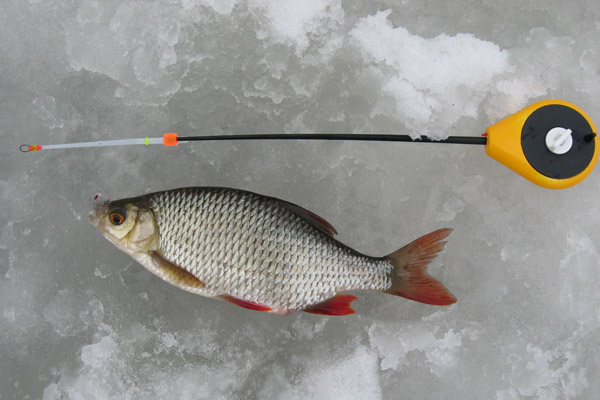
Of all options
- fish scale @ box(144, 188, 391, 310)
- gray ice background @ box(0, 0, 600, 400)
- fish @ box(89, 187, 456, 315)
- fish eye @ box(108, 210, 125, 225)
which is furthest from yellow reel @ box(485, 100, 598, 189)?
fish eye @ box(108, 210, 125, 225)

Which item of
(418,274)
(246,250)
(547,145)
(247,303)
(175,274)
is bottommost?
(175,274)

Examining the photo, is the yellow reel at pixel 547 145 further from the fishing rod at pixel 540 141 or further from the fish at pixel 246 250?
the fish at pixel 246 250

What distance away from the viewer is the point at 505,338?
1.97 meters

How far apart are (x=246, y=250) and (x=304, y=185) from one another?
0.43 m

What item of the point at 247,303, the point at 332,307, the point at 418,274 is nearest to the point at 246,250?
the point at 247,303

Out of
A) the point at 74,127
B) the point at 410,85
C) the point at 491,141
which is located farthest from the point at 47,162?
the point at 491,141

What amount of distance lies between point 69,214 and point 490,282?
178 centimetres

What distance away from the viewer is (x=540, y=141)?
1.79m

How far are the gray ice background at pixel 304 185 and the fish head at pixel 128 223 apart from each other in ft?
0.97

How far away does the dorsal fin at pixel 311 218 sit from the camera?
1797 mm

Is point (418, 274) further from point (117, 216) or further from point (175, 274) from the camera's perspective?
point (117, 216)

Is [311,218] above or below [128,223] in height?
above

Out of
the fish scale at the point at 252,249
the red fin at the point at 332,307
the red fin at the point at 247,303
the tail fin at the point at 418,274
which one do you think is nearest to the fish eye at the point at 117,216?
the fish scale at the point at 252,249

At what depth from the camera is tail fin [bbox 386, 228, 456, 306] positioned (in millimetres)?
1751
